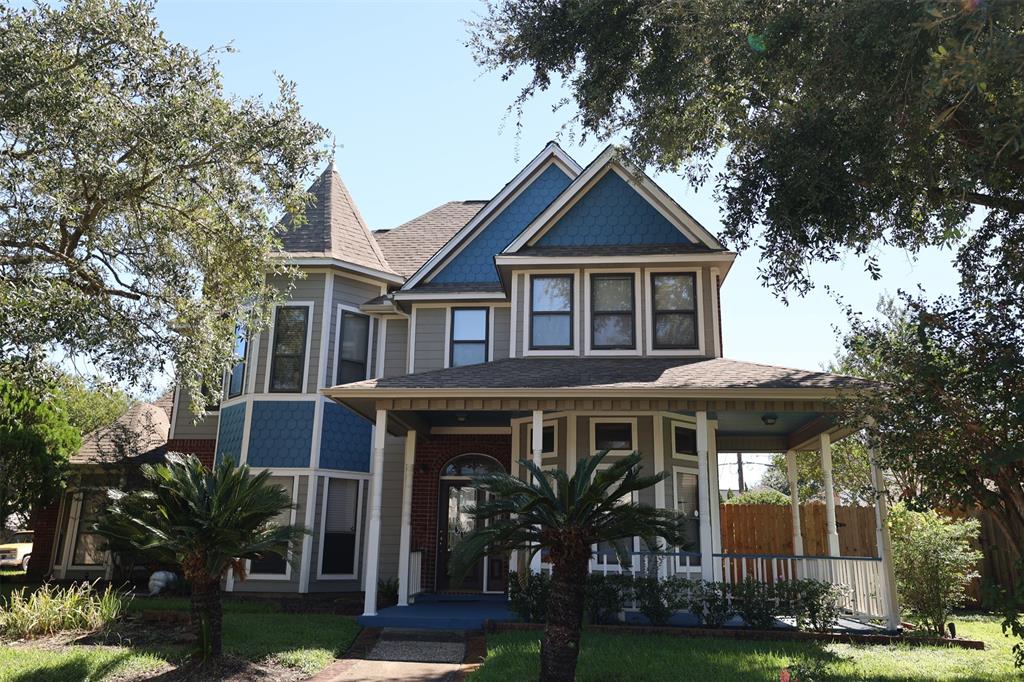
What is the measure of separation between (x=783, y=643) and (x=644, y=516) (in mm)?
3601

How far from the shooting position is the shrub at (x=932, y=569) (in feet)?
38.9

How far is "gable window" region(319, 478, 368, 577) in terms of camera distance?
1553 centimetres

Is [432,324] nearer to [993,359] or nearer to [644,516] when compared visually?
[644,516]

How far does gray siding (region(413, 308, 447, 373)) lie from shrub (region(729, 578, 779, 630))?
811 centimetres

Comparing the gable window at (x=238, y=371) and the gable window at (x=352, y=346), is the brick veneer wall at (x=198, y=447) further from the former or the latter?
the gable window at (x=352, y=346)

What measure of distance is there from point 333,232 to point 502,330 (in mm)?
4471

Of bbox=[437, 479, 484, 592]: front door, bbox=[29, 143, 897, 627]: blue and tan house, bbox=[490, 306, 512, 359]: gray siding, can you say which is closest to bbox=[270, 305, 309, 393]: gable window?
bbox=[29, 143, 897, 627]: blue and tan house

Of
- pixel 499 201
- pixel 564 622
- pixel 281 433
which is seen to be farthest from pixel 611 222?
pixel 564 622

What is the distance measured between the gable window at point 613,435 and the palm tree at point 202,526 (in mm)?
5732

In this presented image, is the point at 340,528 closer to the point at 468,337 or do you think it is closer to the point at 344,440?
the point at 344,440

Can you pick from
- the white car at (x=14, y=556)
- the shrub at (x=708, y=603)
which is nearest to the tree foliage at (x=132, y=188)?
the shrub at (x=708, y=603)

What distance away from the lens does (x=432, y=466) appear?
16.2m

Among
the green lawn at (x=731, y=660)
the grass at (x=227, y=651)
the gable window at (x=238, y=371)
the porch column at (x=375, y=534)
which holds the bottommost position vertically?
the grass at (x=227, y=651)

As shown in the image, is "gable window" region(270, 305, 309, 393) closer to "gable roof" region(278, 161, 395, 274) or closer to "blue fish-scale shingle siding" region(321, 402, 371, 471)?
"blue fish-scale shingle siding" region(321, 402, 371, 471)
